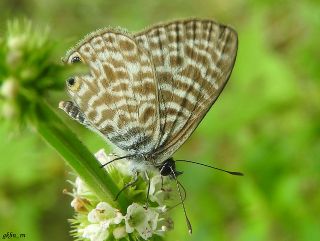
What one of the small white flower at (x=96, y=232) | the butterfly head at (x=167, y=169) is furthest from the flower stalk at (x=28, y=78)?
the butterfly head at (x=167, y=169)

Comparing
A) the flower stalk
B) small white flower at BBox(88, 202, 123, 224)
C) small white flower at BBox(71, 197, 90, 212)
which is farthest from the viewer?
small white flower at BBox(71, 197, 90, 212)

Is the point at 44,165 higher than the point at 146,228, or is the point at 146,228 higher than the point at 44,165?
the point at 146,228

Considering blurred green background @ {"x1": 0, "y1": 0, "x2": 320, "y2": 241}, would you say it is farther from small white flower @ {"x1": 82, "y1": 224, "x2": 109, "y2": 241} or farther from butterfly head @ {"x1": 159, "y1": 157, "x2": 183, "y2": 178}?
small white flower @ {"x1": 82, "y1": 224, "x2": 109, "y2": 241}

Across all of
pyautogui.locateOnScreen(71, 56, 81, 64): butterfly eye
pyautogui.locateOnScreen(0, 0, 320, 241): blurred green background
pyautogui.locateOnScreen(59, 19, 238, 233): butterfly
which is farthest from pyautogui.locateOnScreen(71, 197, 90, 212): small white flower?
pyautogui.locateOnScreen(0, 0, 320, 241): blurred green background

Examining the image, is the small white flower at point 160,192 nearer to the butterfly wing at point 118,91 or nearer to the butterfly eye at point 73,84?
the butterfly wing at point 118,91

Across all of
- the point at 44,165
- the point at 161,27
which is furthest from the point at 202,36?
the point at 44,165

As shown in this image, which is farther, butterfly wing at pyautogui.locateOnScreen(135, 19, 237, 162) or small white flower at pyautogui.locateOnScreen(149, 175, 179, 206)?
butterfly wing at pyautogui.locateOnScreen(135, 19, 237, 162)

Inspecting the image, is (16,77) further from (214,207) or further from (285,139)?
(285,139)
